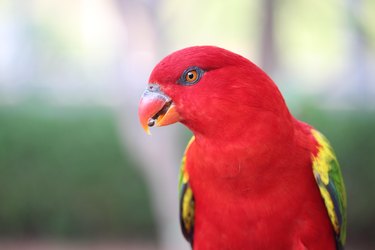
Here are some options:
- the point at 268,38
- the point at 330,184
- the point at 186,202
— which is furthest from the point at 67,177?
the point at 330,184

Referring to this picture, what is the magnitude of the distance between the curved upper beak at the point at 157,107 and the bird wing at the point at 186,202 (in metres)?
0.35

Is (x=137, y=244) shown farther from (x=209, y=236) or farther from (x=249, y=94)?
(x=249, y=94)

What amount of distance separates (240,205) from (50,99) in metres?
5.51

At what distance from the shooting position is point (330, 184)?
2.09 meters

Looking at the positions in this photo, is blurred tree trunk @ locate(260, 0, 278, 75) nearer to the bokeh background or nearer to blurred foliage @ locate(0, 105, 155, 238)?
the bokeh background

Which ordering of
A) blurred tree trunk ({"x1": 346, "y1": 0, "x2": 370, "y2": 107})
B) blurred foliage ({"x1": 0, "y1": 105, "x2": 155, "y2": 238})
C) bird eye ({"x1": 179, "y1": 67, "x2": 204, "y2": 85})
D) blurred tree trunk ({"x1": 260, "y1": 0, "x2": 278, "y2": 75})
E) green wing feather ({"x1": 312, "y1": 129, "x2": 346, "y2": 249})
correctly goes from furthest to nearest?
1. blurred tree trunk ({"x1": 346, "y1": 0, "x2": 370, "y2": 107})
2. blurred foliage ({"x1": 0, "y1": 105, "x2": 155, "y2": 238})
3. blurred tree trunk ({"x1": 260, "y1": 0, "x2": 278, "y2": 75})
4. green wing feather ({"x1": 312, "y1": 129, "x2": 346, "y2": 249})
5. bird eye ({"x1": 179, "y1": 67, "x2": 204, "y2": 85})

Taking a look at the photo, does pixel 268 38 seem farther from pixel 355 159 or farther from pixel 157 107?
pixel 157 107

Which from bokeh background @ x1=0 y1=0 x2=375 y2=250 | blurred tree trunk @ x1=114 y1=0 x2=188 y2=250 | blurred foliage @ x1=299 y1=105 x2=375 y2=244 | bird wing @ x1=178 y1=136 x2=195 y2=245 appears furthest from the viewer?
blurred foliage @ x1=299 y1=105 x2=375 y2=244

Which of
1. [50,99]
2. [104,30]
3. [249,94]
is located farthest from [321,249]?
[104,30]

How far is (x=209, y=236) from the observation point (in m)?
2.10

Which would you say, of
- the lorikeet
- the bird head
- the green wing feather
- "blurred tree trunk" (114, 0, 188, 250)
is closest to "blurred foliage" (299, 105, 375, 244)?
"blurred tree trunk" (114, 0, 188, 250)

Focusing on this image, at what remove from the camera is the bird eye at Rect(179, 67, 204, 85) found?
1.81m

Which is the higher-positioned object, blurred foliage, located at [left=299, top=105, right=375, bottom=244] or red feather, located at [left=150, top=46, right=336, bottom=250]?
red feather, located at [left=150, top=46, right=336, bottom=250]

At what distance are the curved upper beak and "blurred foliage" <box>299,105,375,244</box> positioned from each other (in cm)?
444
